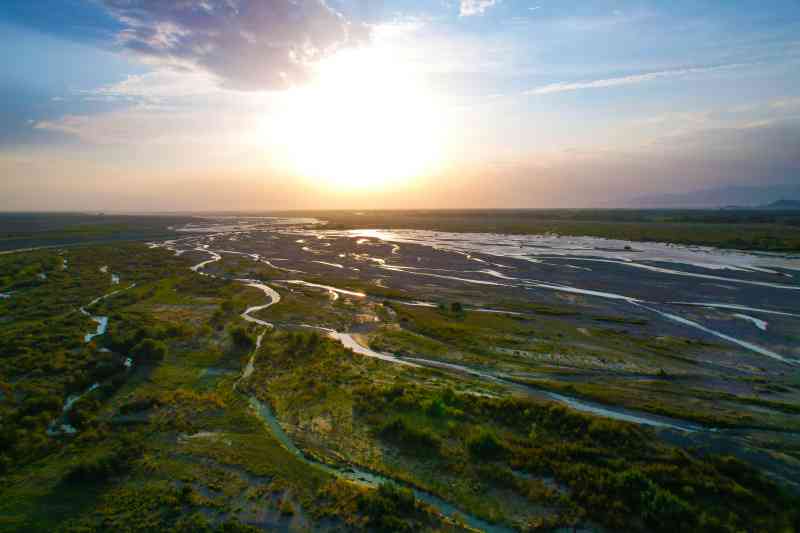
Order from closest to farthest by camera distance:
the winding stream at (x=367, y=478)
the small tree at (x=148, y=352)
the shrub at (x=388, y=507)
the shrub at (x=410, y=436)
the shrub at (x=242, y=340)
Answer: the shrub at (x=388, y=507) < the winding stream at (x=367, y=478) < the shrub at (x=410, y=436) < the small tree at (x=148, y=352) < the shrub at (x=242, y=340)

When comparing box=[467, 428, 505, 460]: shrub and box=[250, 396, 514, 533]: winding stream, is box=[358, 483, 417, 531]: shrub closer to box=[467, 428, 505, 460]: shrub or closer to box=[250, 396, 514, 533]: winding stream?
box=[250, 396, 514, 533]: winding stream

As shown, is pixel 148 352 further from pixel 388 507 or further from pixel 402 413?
pixel 388 507

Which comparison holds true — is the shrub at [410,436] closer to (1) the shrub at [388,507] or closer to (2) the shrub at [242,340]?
(1) the shrub at [388,507]

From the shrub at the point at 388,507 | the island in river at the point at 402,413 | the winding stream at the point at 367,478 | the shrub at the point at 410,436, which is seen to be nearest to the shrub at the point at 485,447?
the island in river at the point at 402,413

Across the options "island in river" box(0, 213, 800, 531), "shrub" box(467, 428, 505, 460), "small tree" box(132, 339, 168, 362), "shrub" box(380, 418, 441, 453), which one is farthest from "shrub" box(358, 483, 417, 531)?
"small tree" box(132, 339, 168, 362)

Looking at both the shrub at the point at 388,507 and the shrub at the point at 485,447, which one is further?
the shrub at the point at 485,447

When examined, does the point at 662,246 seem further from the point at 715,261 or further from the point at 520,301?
the point at 520,301

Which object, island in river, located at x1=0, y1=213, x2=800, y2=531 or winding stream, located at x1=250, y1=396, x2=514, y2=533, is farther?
island in river, located at x1=0, y1=213, x2=800, y2=531

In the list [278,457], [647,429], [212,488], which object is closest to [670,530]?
[647,429]

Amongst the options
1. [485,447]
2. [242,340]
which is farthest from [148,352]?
[485,447]
